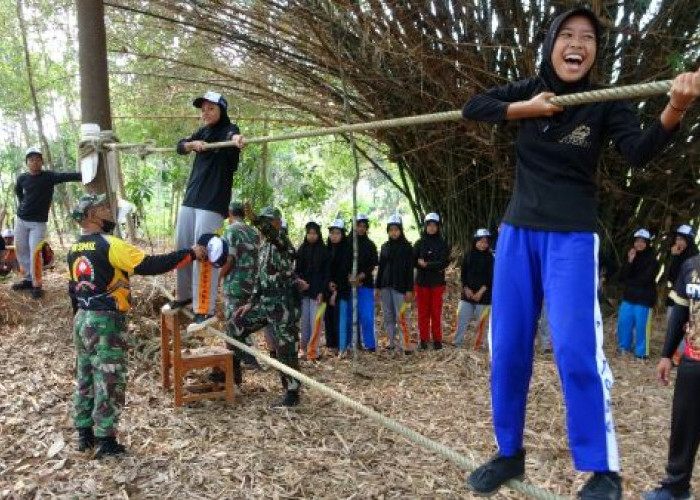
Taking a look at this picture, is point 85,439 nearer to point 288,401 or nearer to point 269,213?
point 288,401

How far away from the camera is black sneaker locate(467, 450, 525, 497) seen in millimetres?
1615

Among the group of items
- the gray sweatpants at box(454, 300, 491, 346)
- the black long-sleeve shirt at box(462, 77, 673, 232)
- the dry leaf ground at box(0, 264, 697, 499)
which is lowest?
the dry leaf ground at box(0, 264, 697, 499)

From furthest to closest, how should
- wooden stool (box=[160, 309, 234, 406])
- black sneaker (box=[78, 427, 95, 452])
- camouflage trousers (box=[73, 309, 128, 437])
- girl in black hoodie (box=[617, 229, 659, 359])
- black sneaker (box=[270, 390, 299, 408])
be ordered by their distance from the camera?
1. girl in black hoodie (box=[617, 229, 659, 359])
2. black sneaker (box=[270, 390, 299, 408])
3. wooden stool (box=[160, 309, 234, 406])
4. black sneaker (box=[78, 427, 95, 452])
5. camouflage trousers (box=[73, 309, 128, 437])

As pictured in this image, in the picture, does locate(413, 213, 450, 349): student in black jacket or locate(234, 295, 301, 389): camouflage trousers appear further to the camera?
locate(413, 213, 450, 349): student in black jacket

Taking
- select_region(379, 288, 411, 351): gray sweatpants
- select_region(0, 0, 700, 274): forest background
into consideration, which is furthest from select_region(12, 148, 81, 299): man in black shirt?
select_region(379, 288, 411, 351): gray sweatpants

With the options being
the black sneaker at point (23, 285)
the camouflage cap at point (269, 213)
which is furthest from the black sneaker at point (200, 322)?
the black sneaker at point (23, 285)

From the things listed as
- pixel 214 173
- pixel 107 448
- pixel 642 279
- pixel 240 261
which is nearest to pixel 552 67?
pixel 214 173

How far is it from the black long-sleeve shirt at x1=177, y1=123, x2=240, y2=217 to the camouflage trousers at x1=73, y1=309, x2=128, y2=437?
775 millimetres

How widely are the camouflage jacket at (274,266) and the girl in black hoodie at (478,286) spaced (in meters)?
2.10

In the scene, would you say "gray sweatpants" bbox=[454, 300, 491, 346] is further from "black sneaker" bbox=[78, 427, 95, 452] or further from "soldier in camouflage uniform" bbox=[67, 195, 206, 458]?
"black sneaker" bbox=[78, 427, 95, 452]

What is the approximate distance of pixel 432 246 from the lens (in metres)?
5.94

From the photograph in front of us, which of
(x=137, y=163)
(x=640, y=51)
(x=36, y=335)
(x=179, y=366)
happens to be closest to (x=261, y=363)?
(x=179, y=366)

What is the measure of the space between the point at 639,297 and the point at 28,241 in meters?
5.85

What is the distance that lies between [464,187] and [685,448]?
196 inches
